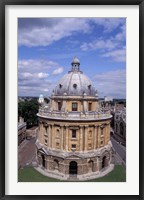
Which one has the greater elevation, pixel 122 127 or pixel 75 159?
pixel 122 127

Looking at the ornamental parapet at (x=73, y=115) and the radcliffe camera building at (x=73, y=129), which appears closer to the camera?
the radcliffe camera building at (x=73, y=129)

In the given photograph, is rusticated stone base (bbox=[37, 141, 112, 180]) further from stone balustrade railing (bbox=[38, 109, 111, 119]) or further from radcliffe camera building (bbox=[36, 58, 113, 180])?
stone balustrade railing (bbox=[38, 109, 111, 119])

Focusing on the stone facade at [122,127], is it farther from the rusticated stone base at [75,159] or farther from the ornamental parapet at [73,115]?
the ornamental parapet at [73,115]

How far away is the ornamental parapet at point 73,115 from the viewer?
9.98 metres

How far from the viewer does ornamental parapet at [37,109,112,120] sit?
998 centimetres

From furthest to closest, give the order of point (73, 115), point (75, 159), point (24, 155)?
point (73, 115), point (75, 159), point (24, 155)

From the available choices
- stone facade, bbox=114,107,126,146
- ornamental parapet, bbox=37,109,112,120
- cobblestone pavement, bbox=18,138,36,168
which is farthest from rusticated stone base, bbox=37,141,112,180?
stone facade, bbox=114,107,126,146

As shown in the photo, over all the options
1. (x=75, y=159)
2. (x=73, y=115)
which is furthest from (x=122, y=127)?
(x=75, y=159)

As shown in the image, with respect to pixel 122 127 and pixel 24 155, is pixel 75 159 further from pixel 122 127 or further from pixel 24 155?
pixel 122 127

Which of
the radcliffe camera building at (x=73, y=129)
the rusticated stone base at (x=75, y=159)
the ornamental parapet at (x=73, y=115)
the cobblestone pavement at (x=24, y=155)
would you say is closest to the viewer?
the cobblestone pavement at (x=24, y=155)

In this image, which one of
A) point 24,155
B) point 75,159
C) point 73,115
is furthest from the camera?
point 73,115

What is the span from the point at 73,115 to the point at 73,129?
2.17ft

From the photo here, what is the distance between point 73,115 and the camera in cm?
1008

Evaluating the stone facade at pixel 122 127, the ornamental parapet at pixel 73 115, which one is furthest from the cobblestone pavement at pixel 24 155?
the stone facade at pixel 122 127
